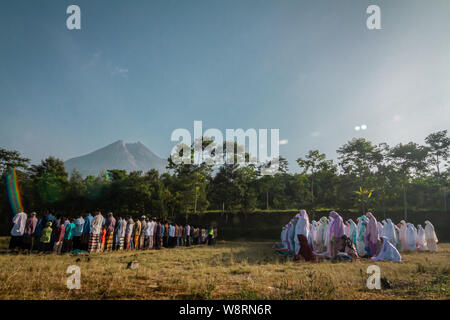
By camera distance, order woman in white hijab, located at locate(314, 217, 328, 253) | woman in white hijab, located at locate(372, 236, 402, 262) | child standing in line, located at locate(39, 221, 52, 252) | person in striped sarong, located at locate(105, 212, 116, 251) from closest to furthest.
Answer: woman in white hijab, located at locate(372, 236, 402, 262)
child standing in line, located at locate(39, 221, 52, 252)
person in striped sarong, located at locate(105, 212, 116, 251)
woman in white hijab, located at locate(314, 217, 328, 253)

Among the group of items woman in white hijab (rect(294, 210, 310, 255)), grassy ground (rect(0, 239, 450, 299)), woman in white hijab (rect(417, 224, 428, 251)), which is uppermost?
woman in white hijab (rect(294, 210, 310, 255))

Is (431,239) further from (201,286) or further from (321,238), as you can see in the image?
(201,286)

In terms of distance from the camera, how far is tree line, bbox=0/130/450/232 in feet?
100

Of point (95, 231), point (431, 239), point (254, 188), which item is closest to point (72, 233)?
point (95, 231)

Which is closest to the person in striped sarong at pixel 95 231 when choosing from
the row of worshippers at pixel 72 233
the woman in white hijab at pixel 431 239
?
the row of worshippers at pixel 72 233

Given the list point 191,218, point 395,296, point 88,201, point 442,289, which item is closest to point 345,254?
point 442,289

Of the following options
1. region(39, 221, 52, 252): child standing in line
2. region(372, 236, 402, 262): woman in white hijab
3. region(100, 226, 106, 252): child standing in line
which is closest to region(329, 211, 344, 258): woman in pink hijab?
region(372, 236, 402, 262): woman in white hijab

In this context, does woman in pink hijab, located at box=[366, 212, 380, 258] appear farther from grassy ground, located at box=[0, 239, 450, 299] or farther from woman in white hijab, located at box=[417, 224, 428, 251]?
woman in white hijab, located at box=[417, 224, 428, 251]

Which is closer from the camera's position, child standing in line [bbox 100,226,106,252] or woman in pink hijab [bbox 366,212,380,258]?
woman in pink hijab [bbox 366,212,380,258]

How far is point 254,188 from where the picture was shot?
124 feet

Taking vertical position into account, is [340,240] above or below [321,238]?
above

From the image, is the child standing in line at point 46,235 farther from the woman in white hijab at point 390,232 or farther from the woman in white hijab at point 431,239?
the woman in white hijab at point 431,239
